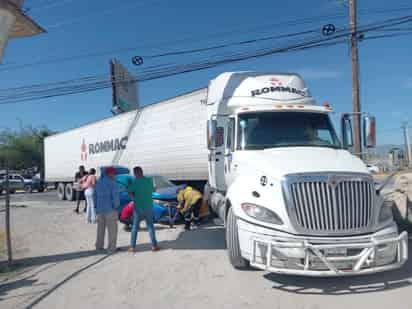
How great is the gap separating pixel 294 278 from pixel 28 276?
14.1 feet

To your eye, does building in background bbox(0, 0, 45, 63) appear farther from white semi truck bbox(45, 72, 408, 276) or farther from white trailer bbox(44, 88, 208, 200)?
white trailer bbox(44, 88, 208, 200)

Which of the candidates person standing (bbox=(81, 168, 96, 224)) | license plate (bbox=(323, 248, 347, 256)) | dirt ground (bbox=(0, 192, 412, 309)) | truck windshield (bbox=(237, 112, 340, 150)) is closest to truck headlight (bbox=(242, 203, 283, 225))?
license plate (bbox=(323, 248, 347, 256))

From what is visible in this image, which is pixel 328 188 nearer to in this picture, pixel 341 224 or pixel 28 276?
pixel 341 224

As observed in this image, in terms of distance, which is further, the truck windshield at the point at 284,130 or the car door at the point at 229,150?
the car door at the point at 229,150

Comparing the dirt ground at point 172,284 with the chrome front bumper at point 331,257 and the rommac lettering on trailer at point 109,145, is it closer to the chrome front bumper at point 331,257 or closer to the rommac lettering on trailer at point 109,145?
the chrome front bumper at point 331,257

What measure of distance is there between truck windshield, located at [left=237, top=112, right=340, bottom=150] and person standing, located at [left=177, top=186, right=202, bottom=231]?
3380mm

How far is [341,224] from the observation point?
4.60 meters

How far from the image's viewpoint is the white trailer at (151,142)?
11.2 m

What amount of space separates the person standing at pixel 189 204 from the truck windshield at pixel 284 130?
338 centimetres

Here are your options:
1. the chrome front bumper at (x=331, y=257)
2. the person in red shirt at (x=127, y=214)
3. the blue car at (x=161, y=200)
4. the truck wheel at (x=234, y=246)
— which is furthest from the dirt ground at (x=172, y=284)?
the blue car at (x=161, y=200)

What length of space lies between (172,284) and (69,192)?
17069mm

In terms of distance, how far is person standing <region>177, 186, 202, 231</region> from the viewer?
370 inches

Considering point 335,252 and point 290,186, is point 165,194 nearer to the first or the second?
point 290,186

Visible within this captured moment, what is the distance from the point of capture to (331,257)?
14.5ft
